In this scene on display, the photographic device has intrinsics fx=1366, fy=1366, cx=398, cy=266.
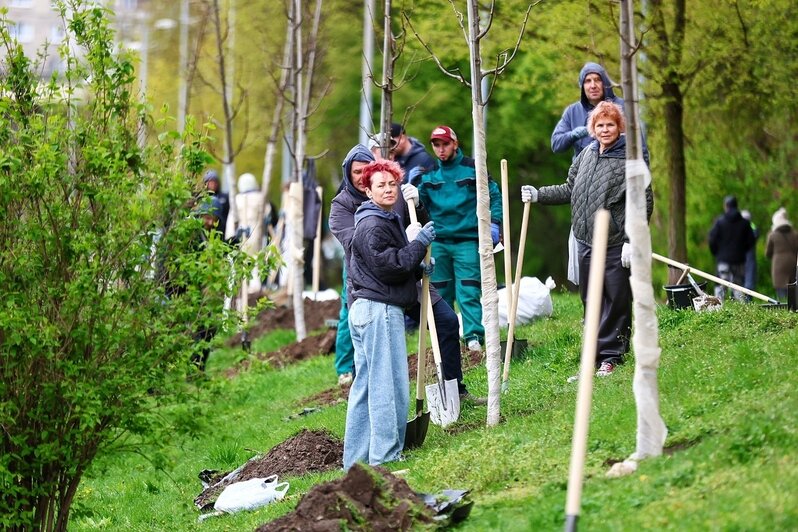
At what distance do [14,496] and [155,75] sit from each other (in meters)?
35.2

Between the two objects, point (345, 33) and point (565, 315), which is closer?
point (565, 315)

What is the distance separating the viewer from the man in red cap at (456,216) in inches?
479

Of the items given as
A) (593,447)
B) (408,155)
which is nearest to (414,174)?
(408,155)

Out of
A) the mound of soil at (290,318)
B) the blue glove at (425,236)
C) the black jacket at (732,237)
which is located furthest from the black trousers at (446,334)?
the black jacket at (732,237)

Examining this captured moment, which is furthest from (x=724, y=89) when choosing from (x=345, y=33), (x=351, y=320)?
(x=345, y=33)

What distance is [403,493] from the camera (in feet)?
→ 24.3

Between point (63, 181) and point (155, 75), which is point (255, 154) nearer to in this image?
point (155, 75)

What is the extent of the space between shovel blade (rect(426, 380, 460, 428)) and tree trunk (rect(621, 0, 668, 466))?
2.87m

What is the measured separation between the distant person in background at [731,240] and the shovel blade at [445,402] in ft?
45.1

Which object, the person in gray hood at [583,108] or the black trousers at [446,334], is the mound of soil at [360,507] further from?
the person in gray hood at [583,108]

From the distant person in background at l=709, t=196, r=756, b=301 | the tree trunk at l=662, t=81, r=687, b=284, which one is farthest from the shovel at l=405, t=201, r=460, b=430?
the distant person in background at l=709, t=196, r=756, b=301

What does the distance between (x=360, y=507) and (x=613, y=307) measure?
3586mm

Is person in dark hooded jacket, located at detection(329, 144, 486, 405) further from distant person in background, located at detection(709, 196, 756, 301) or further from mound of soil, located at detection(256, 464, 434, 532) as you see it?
distant person in background, located at detection(709, 196, 756, 301)

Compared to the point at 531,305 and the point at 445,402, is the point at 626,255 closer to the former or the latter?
the point at 445,402
